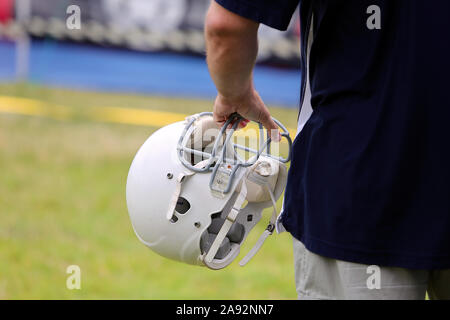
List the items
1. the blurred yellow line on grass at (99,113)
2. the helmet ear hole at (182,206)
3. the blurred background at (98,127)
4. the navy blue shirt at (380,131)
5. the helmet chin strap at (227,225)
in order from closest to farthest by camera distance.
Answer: the navy blue shirt at (380,131) < the helmet chin strap at (227,225) < the helmet ear hole at (182,206) < the blurred background at (98,127) < the blurred yellow line on grass at (99,113)

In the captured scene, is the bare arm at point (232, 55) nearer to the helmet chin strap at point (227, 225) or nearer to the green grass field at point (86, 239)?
the helmet chin strap at point (227, 225)

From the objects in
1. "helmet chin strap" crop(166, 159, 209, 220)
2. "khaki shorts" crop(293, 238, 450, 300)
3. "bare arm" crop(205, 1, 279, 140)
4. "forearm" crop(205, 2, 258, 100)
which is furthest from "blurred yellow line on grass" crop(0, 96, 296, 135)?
"khaki shorts" crop(293, 238, 450, 300)

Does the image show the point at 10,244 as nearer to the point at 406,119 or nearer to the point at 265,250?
the point at 265,250

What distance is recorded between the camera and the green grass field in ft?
12.2

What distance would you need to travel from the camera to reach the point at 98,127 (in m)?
7.59

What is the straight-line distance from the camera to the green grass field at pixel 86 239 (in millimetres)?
3730

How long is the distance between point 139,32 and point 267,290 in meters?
7.05

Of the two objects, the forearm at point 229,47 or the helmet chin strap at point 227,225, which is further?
the helmet chin strap at point 227,225

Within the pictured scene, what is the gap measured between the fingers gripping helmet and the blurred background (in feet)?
5.08

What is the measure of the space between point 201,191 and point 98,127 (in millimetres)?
5662

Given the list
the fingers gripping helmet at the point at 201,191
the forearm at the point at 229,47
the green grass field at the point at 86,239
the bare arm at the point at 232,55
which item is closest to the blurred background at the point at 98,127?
the green grass field at the point at 86,239

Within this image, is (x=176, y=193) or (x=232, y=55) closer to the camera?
(x=232, y=55)

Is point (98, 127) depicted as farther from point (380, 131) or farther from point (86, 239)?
point (380, 131)

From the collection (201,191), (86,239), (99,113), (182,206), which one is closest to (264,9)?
(201,191)
